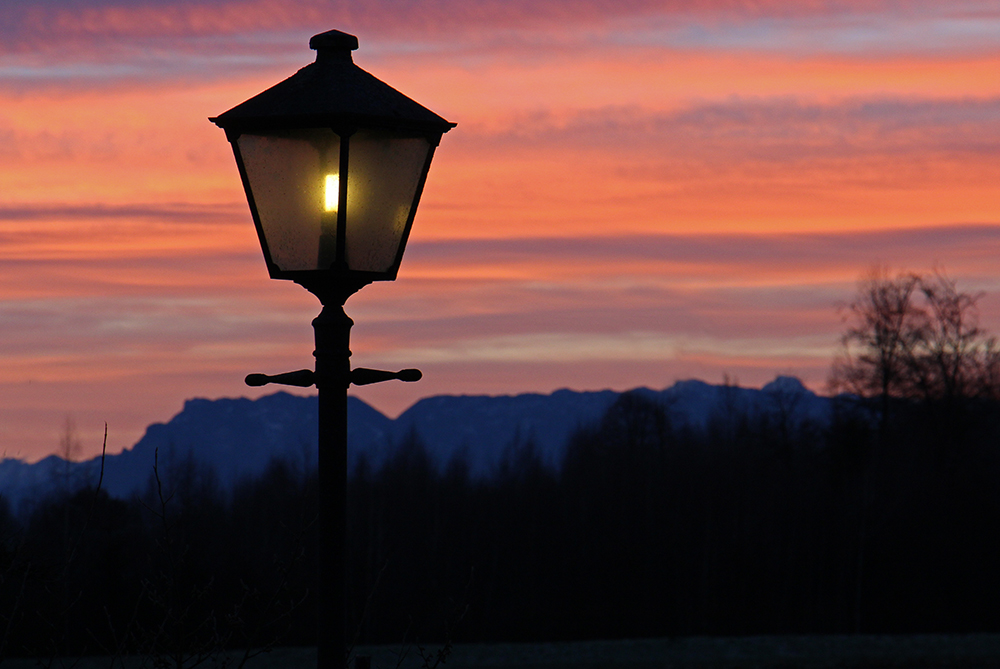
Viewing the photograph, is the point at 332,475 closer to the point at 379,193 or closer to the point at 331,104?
the point at 379,193

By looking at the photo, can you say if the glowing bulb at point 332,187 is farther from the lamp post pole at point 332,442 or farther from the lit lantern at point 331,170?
the lamp post pole at point 332,442

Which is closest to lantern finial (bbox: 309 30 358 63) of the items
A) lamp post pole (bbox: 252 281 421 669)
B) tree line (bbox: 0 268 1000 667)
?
lamp post pole (bbox: 252 281 421 669)

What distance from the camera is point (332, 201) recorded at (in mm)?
4117

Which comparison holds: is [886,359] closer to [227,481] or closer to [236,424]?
[227,481]

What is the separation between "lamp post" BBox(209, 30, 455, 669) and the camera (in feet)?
13.5

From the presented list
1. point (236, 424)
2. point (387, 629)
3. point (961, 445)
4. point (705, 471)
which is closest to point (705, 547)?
point (705, 471)

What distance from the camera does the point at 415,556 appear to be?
64562mm

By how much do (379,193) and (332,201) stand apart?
17 centimetres

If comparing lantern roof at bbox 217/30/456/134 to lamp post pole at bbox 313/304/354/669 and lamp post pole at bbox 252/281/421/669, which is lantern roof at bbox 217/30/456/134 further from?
lamp post pole at bbox 313/304/354/669

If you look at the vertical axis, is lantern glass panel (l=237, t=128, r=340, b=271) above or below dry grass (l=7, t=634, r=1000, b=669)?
above

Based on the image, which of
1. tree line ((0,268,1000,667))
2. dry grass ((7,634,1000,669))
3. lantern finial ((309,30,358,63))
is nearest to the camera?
lantern finial ((309,30,358,63))

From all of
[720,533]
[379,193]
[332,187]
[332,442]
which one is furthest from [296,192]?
[720,533]

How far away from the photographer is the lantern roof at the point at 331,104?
160 inches

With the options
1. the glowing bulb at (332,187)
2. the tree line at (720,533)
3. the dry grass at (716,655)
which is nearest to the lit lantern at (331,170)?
the glowing bulb at (332,187)
